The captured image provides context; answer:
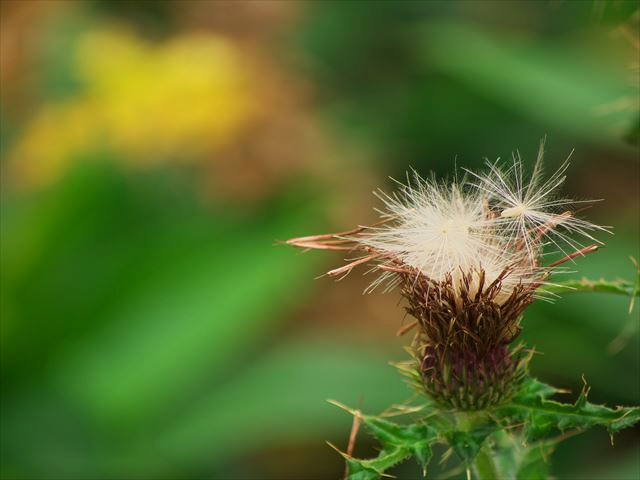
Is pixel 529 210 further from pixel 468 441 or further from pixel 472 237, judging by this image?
pixel 468 441

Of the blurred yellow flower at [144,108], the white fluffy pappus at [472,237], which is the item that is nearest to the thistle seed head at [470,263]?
the white fluffy pappus at [472,237]

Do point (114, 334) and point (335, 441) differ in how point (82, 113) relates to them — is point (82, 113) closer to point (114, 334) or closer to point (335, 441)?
point (114, 334)

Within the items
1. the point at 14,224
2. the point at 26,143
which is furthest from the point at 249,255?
the point at 26,143

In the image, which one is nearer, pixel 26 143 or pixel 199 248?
pixel 199 248

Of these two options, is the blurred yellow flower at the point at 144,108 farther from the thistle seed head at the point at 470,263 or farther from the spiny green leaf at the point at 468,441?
the spiny green leaf at the point at 468,441

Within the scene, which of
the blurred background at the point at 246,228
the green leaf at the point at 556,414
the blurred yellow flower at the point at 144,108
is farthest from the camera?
the blurred yellow flower at the point at 144,108

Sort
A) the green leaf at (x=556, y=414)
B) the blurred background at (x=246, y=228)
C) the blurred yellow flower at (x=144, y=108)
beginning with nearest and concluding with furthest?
1. the green leaf at (x=556, y=414)
2. the blurred background at (x=246, y=228)
3. the blurred yellow flower at (x=144, y=108)

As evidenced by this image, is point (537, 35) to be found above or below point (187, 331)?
above
